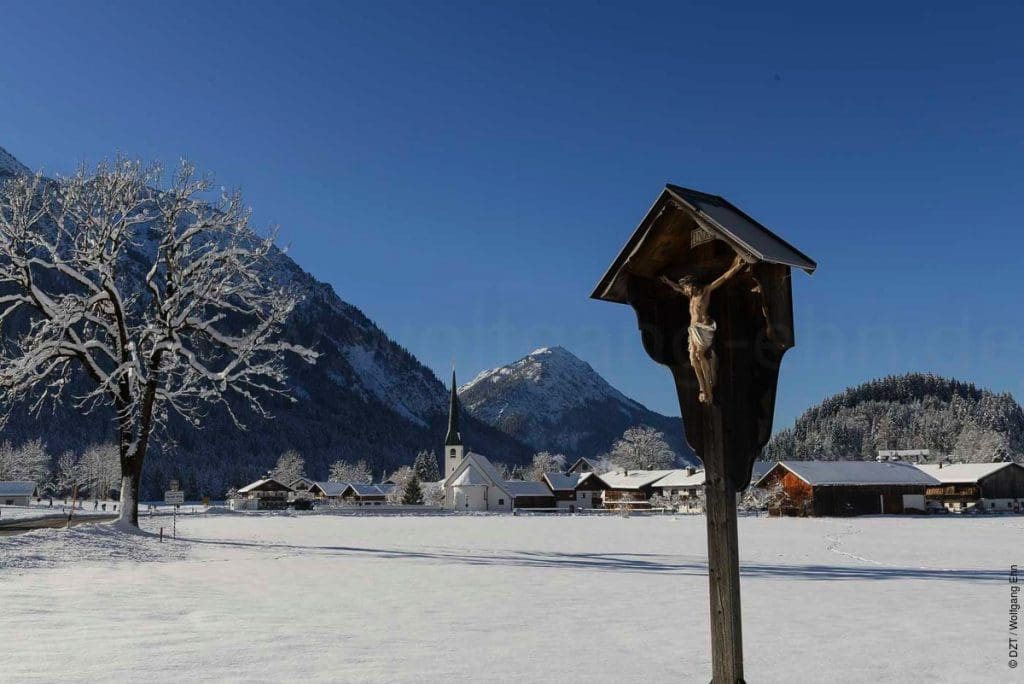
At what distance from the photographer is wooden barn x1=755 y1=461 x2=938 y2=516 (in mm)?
77438

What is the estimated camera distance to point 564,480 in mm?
125938

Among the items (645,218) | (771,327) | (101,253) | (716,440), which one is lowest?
(716,440)

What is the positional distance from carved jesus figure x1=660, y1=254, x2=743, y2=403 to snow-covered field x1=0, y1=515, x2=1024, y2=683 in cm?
414

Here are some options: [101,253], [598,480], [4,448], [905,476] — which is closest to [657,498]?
[598,480]

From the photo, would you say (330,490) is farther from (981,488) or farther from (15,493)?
(981,488)

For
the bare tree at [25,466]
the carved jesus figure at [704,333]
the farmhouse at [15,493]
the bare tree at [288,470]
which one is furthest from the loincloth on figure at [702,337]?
the bare tree at [288,470]

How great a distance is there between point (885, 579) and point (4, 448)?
183m

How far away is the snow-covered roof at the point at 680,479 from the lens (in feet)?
355

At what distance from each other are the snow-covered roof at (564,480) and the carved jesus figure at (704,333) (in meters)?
119

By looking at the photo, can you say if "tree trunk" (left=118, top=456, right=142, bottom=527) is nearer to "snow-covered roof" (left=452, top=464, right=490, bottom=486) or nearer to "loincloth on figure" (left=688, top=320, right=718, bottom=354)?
"loincloth on figure" (left=688, top=320, right=718, bottom=354)

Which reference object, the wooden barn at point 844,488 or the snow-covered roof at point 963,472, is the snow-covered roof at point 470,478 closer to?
the wooden barn at point 844,488

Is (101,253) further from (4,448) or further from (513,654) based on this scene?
(4,448)

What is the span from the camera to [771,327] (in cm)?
581

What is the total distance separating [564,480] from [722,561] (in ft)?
401
